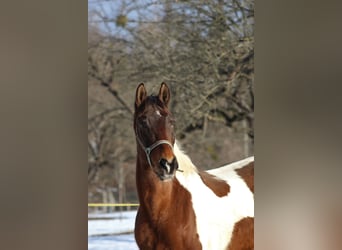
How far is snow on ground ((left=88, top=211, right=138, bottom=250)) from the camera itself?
2.50 metres

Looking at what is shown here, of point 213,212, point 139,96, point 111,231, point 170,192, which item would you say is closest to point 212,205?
point 213,212

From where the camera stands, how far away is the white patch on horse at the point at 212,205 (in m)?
2.56

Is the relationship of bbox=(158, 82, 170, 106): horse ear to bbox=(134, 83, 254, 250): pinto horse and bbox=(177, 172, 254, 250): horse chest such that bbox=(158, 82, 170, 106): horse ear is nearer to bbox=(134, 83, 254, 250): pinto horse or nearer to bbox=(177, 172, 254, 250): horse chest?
bbox=(134, 83, 254, 250): pinto horse

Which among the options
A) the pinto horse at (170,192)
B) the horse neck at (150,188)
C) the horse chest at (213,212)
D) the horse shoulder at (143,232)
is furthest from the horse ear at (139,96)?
the horse shoulder at (143,232)

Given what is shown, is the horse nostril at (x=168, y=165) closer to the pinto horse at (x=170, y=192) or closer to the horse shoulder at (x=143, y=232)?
the pinto horse at (x=170, y=192)

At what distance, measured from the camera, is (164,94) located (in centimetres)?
A: 256

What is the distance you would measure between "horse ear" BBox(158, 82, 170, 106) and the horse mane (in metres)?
0.21

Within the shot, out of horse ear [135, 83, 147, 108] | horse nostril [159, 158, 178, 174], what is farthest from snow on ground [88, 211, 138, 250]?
horse ear [135, 83, 147, 108]

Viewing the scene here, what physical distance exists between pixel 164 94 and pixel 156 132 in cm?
19
